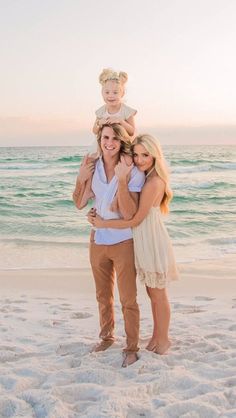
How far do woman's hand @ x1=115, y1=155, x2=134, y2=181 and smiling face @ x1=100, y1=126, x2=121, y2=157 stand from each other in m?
0.12

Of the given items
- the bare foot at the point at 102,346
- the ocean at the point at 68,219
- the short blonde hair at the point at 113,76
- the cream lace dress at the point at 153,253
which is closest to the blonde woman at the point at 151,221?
the cream lace dress at the point at 153,253

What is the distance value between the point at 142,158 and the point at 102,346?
1.59 metres

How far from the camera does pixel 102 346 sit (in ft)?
15.2

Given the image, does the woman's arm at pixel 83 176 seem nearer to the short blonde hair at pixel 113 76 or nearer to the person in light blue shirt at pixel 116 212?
the person in light blue shirt at pixel 116 212

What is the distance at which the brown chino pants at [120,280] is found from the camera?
4223mm

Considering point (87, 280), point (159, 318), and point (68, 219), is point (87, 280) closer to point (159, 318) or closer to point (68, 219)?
point (159, 318)

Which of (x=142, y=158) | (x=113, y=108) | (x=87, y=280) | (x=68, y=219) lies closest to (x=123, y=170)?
(x=142, y=158)

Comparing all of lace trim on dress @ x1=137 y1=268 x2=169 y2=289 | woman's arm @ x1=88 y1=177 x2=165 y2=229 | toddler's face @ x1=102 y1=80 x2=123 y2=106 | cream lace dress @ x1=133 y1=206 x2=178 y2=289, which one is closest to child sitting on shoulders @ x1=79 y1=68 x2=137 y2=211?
toddler's face @ x1=102 y1=80 x2=123 y2=106

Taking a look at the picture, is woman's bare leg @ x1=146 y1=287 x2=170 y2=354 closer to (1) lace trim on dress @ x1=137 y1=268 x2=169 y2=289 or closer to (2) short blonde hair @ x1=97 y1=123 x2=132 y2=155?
(1) lace trim on dress @ x1=137 y1=268 x2=169 y2=289

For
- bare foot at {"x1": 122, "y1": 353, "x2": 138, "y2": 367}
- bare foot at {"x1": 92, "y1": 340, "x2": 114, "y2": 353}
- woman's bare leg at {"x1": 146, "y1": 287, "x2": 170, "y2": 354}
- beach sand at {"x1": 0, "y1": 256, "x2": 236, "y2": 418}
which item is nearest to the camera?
beach sand at {"x1": 0, "y1": 256, "x2": 236, "y2": 418}

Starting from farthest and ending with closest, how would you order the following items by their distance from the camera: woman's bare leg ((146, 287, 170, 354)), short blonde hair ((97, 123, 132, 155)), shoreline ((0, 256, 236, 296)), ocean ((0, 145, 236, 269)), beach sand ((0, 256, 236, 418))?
ocean ((0, 145, 236, 269)), shoreline ((0, 256, 236, 296)), woman's bare leg ((146, 287, 170, 354)), short blonde hair ((97, 123, 132, 155)), beach sand ((0, 256, 236, 418))

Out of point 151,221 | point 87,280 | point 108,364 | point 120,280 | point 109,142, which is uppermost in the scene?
point 109,142

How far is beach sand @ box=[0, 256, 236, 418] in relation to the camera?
3557 millimetres

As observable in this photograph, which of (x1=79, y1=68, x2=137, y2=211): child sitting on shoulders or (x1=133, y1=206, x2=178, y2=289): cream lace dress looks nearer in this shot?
(x1=133, y1=206, x2=178, y2=289): cream lace dress
